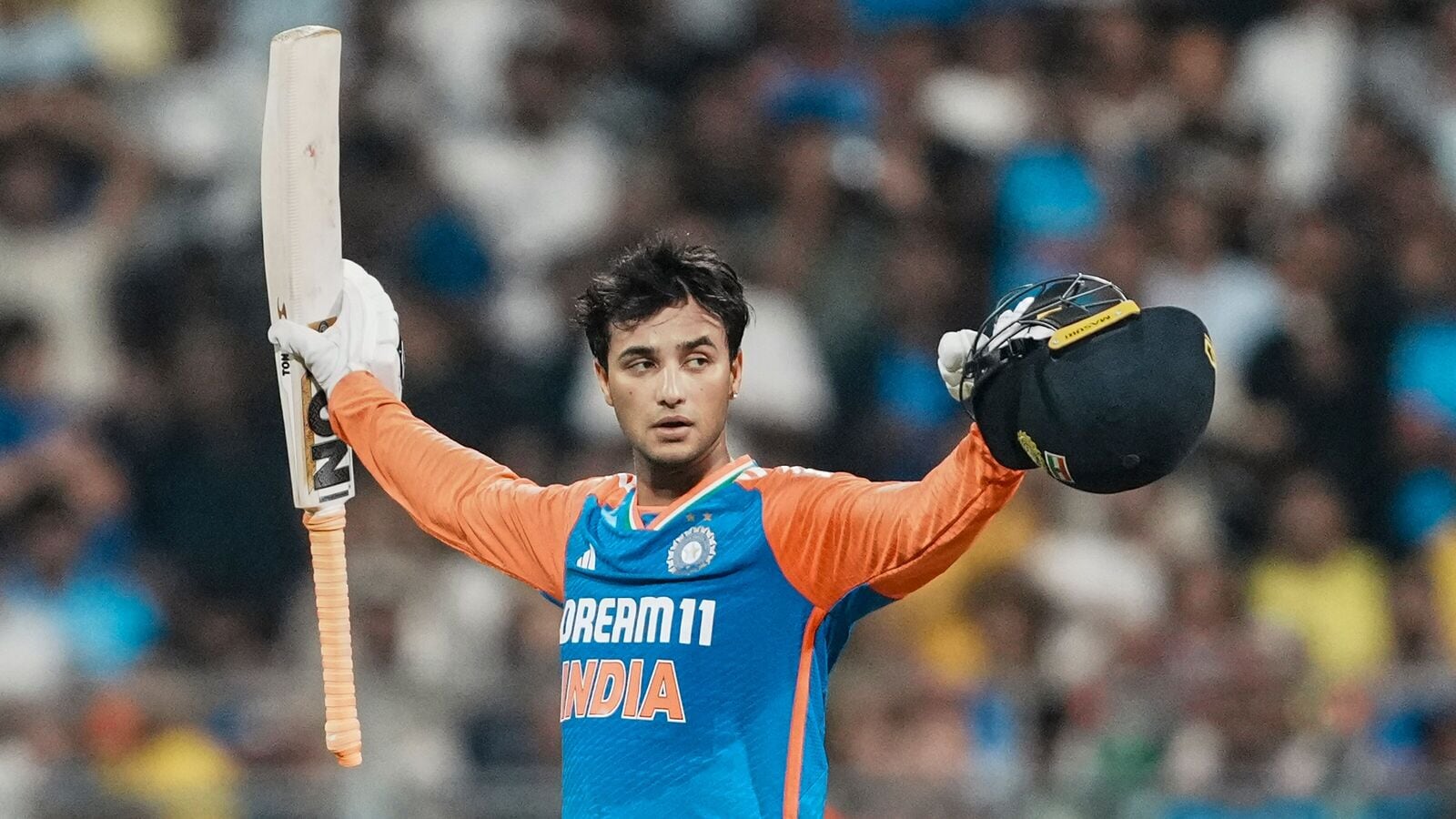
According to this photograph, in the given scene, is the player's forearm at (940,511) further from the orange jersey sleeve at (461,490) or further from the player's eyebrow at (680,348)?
the orange jersey sleeve at (461,490)

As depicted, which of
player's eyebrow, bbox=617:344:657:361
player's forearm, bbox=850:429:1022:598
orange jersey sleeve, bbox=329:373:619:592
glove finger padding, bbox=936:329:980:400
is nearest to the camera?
player's forearm, bbox=850:429:1022:598

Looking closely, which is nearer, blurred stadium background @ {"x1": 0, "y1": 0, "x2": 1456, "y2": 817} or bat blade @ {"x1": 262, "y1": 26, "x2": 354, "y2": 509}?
bat blade @ {"x1": 262, "y1": 26, "x2": 354, "y2": 509}

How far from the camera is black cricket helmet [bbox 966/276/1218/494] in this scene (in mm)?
4145

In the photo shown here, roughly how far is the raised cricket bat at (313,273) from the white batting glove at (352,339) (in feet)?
0.11

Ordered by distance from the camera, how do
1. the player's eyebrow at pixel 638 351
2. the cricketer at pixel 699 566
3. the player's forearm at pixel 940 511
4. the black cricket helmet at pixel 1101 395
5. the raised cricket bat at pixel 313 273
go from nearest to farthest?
the black cricket helmet at pixel 1101 395
the player's forearm at pixel 940 511
the cricketer at pixel 699 566
the player's eyebrow at pixel 638 351
the raised cricket bat at pixel 313 273

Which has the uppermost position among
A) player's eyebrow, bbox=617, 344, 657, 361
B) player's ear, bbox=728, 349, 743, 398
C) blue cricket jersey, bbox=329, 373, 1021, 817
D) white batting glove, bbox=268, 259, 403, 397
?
white batting glove, bbox=268, 259, 403, 397

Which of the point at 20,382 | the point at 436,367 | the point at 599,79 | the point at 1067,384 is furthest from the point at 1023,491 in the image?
the point at 1067,384

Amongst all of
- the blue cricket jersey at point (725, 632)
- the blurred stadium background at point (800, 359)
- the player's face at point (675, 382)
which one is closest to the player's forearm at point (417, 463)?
the blue cricket jersey at point (725, 632)

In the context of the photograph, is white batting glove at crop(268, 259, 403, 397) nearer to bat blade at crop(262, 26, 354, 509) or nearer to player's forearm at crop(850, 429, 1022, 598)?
bat blade at crop(262, 26, 354, 509)

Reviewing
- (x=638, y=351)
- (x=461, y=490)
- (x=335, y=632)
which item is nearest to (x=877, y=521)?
(x=638, y=351)

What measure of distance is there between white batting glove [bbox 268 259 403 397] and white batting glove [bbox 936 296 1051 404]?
1570 millimetres

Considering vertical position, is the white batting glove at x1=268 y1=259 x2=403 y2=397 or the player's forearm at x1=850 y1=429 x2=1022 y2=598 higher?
the white batting glove at x1=268 y1=259 x2=403 y2=397

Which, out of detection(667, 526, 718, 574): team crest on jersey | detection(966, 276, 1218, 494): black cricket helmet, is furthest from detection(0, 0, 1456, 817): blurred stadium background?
detection(966, 276, 1218, 494): black cricket helmet

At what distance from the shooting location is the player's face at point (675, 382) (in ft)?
15.7
